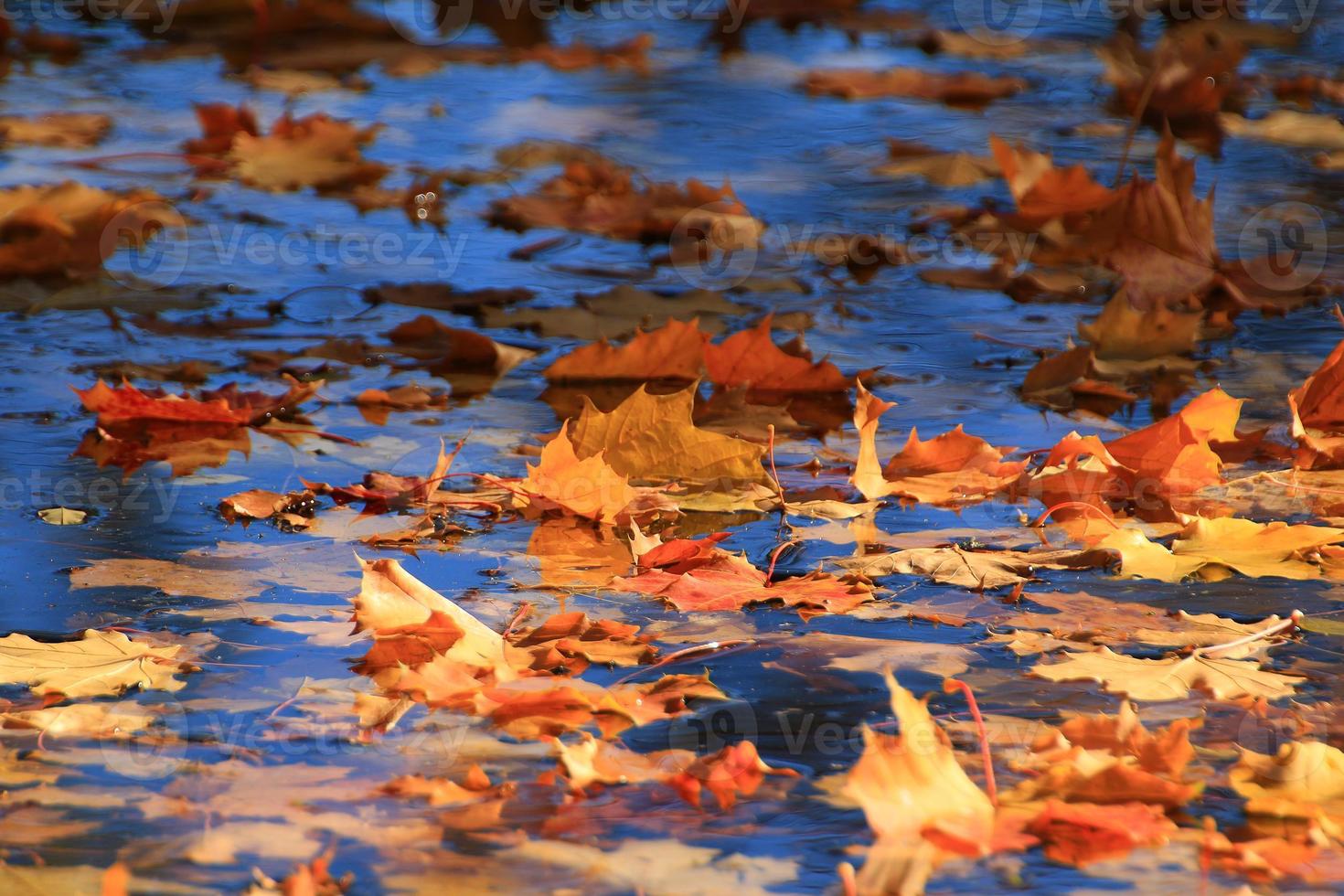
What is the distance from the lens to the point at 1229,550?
212 cm

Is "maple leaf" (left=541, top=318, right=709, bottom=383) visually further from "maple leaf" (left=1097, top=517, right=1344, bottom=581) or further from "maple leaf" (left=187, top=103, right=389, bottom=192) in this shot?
"maple leaf" (left=187, top=103, right=389, bottom=192)

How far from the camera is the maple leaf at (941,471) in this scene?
238 cm

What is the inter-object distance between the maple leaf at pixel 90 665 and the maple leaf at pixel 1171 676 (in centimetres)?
103

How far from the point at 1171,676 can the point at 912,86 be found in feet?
14.5

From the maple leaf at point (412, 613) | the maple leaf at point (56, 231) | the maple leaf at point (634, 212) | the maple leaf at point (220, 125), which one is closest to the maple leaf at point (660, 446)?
the maple leaf at point (412, 613)

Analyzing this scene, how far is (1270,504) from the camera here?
231cm

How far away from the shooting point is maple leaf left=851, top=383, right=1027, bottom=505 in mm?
2377

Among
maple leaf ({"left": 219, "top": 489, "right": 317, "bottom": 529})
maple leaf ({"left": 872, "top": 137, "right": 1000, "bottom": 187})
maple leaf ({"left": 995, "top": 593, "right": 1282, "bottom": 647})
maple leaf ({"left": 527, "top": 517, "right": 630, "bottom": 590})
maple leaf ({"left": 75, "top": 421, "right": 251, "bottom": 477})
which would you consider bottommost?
maple leaf ({"left": 75, "top": 421, "right": 251, "bottom": 477})

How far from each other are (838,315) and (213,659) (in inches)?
76.9

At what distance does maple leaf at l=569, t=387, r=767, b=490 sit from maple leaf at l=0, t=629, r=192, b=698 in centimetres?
80

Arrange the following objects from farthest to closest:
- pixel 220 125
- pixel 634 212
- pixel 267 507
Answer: pixel 220 125, pixel 634 212, pixel 267 507

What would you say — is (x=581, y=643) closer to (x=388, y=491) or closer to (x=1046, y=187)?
(x=388, y=491)

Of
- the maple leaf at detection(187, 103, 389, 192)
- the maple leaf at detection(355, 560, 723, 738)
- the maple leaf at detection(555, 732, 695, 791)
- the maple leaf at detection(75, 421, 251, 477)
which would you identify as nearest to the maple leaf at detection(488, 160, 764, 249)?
the maple leaf at detection(187, 103, 389, 192)

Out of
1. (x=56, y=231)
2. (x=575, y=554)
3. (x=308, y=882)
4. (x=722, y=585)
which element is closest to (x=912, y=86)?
(x=56, y=231)
